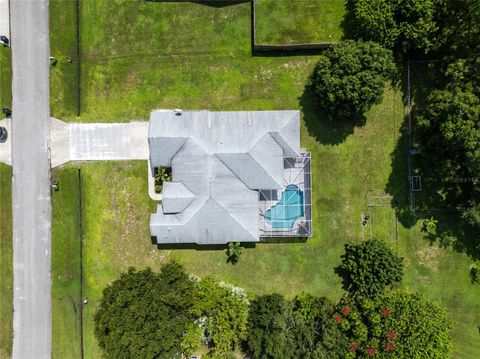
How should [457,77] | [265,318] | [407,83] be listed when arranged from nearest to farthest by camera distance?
1. [457,77]
2. [265,318]
3. [407,83]

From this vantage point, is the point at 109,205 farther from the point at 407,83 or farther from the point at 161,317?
the point at 407,83

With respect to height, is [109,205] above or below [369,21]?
below

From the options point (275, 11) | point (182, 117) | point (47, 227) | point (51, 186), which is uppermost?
point (275, 11)

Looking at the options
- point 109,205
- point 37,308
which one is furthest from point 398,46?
point 37,308

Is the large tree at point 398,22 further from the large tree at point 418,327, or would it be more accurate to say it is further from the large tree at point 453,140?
the large tree at point 418,327

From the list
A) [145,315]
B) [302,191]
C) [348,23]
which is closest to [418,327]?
[302,191]

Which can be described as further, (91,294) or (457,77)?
(91,294)

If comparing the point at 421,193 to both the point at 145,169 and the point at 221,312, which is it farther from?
the point at 145,169
